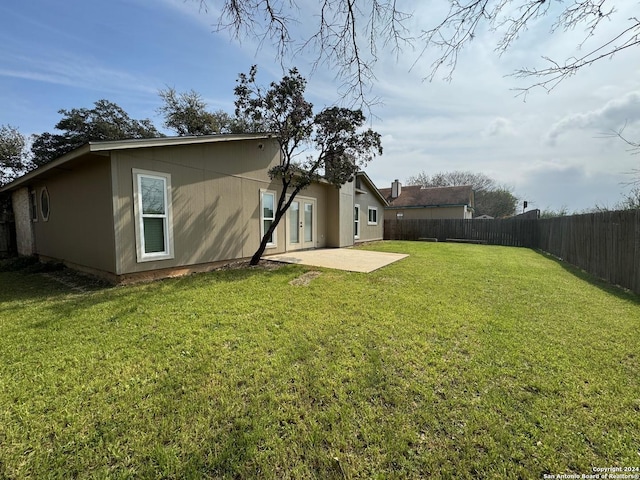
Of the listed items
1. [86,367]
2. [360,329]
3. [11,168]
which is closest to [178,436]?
[86,367]

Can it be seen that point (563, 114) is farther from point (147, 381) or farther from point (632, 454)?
point (147, 381)

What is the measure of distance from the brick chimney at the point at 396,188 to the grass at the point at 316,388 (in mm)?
21179

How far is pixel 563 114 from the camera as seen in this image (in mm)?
3766

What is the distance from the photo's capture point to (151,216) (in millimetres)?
5953

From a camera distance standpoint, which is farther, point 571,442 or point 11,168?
point 11,168

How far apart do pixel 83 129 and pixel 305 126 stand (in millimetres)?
18106

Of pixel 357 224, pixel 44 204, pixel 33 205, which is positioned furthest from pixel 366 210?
pixel 33 205

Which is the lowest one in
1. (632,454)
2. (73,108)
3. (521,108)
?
(632,454)

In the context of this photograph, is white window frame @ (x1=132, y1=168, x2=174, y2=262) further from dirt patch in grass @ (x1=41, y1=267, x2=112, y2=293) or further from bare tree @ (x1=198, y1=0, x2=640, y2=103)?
bare tree @ (x1=198, y1=0, x2=640, y2=103)

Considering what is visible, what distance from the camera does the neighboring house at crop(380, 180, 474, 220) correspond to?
916 inches

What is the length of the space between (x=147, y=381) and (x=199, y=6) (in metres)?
3.71

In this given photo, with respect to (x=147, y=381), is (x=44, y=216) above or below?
above

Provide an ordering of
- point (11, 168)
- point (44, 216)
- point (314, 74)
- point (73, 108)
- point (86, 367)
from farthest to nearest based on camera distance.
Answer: point (73, 108)
point (11, 168)
point (44, 216)
point (314, 74)
point (86, 367)

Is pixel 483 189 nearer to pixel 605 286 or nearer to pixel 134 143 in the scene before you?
pixel 605 286
